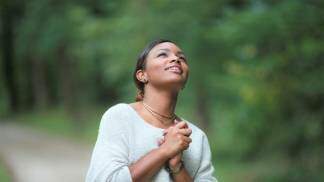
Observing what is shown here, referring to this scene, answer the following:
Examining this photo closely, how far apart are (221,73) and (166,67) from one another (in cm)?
956

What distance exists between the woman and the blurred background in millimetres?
5520

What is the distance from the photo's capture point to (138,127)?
6.64 ft

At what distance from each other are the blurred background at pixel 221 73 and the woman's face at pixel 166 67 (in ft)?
18.0

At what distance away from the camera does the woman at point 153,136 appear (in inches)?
75.5

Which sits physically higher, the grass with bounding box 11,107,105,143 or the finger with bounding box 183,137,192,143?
the finger with bounding box 183,137,192,143

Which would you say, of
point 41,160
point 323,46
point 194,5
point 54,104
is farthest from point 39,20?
point 54,104

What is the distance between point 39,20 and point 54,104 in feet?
49.6

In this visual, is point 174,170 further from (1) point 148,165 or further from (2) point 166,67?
(2) point 166,67

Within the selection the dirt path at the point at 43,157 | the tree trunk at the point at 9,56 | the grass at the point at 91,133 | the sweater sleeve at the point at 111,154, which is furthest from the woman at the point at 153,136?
the tree trunk at the point at 9,56

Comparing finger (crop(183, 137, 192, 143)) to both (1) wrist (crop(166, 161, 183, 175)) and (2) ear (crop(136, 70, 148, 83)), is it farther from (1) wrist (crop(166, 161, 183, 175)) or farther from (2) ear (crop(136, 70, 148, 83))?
(2) ear (crop(136, 70, 148, 83))

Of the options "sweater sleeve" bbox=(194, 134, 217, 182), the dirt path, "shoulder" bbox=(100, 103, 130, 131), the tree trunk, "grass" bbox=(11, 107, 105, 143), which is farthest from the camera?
the tree trunk

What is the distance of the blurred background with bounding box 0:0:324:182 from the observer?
789 cm

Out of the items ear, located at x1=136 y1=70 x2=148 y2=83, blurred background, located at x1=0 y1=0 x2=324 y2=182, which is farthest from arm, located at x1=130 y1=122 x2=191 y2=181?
blurred background, located at x1=0 y1=0 x2=324 y2=182

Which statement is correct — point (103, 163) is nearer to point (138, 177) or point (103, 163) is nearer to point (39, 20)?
point (138, 177)
